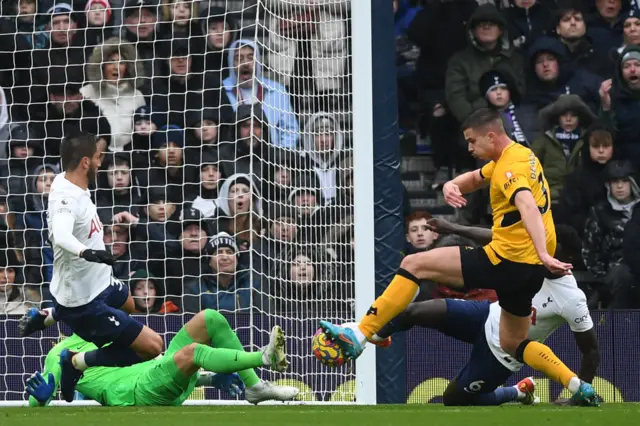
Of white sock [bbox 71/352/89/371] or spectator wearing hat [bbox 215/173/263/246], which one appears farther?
spectator wearing hat [bbox 215/173/263/246]

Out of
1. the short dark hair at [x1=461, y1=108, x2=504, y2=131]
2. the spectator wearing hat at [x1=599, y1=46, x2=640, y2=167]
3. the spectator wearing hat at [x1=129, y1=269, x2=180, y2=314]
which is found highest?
the spectator wearing hat at [x1=599, y1=46, x2=640, y2=167]

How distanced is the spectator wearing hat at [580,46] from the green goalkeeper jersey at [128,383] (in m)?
5.82

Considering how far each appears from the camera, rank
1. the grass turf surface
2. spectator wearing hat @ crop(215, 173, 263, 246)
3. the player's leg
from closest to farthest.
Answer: the grass turf surface
the player's leg
spectator wearing hat @ crop(215, 173, 263, 246)

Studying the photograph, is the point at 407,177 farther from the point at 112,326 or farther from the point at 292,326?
the point at 112,326

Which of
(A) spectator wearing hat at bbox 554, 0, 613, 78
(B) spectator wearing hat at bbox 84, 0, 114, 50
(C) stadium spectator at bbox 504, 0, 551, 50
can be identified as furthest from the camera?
(C) stadium spectator at bbox 504, 0, 551, 50

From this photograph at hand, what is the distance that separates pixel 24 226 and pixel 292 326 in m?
2.75

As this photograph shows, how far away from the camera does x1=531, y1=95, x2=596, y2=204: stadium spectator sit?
11.4 metres

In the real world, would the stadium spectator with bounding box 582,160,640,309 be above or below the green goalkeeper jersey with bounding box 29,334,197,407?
above

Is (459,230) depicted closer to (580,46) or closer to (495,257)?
(495,257)

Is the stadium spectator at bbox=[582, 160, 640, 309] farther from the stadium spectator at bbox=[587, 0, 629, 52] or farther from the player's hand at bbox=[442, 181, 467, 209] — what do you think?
the player's hand at bbox=[442, 181, 467, 209]

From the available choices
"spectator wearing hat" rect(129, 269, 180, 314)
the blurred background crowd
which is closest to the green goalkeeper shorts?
the blurred background crowd

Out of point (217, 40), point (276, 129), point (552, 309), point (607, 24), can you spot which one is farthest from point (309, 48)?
point (607, 24)

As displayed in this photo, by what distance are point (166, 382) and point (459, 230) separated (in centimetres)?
204

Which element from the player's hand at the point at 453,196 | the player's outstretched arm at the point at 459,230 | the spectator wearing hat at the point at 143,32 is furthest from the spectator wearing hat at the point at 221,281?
the player's hand at the point at 453,196
